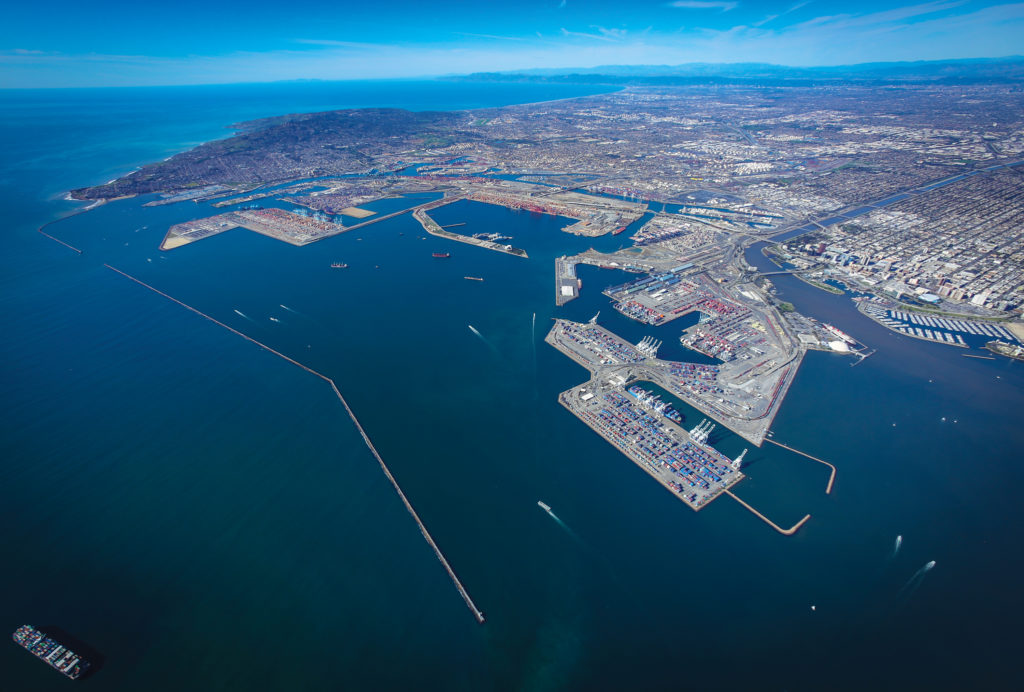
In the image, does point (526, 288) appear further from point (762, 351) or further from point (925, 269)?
point (925, 269)

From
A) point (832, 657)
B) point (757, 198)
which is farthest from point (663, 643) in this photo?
point (757, 198)

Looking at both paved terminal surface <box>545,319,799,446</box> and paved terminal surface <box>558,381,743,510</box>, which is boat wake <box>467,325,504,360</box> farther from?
paved terminal surface <box>558,381,743,510</box>

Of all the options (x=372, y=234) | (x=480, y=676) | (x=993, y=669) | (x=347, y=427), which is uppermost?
(x=372, y=234)

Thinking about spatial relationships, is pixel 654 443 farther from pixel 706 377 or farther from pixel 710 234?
pixel 710 234

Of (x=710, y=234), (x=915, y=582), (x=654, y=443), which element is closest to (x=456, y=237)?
(x=710, y=234)

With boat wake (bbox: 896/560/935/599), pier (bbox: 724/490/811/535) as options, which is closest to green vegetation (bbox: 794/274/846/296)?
boat wake (bbox: 896/560/935/599)

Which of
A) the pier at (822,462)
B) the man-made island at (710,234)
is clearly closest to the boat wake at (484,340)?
the man-made island at (710,234)
